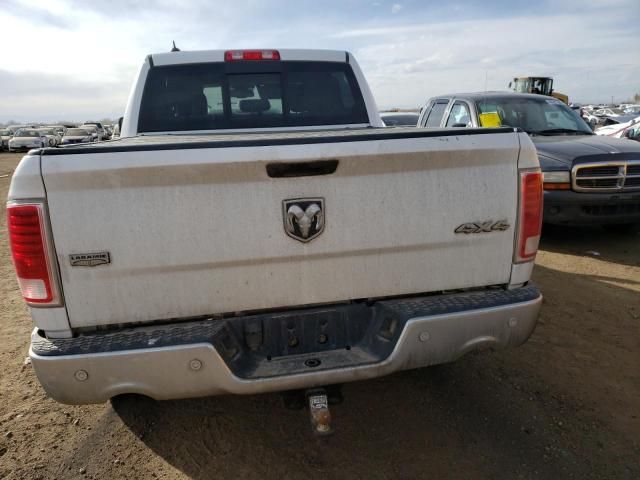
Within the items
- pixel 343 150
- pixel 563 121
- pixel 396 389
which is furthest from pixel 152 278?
pixel 563 121

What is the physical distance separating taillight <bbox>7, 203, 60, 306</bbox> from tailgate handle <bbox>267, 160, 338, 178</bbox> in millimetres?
972

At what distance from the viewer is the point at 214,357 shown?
82.5 inches

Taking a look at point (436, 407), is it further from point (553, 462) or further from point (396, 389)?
point (553, 462)

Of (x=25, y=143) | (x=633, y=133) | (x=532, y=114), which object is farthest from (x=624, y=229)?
(x=25, y=143)

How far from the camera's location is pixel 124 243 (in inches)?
81.1

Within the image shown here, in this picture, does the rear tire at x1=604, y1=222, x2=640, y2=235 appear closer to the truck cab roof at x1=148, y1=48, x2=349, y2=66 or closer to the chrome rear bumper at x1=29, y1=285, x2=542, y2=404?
the truck cab roof at x1=148, y1=48, x2=349, y2=66

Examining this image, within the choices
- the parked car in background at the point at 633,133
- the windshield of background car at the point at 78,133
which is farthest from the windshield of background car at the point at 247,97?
the windshield of background car at the point at 78,133

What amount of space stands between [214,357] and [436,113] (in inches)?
305

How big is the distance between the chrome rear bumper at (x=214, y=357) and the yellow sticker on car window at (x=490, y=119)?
5309 millimetres

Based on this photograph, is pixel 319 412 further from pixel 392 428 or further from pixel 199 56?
pixel 199 56

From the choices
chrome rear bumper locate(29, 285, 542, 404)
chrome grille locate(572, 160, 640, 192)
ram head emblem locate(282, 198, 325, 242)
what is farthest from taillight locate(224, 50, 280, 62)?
chrome grille locate(572, 160, 640, 192)

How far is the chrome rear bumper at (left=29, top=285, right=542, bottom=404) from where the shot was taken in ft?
6.78

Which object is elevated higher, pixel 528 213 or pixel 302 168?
pixel 302 168

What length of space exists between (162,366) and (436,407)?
179 centimetres
